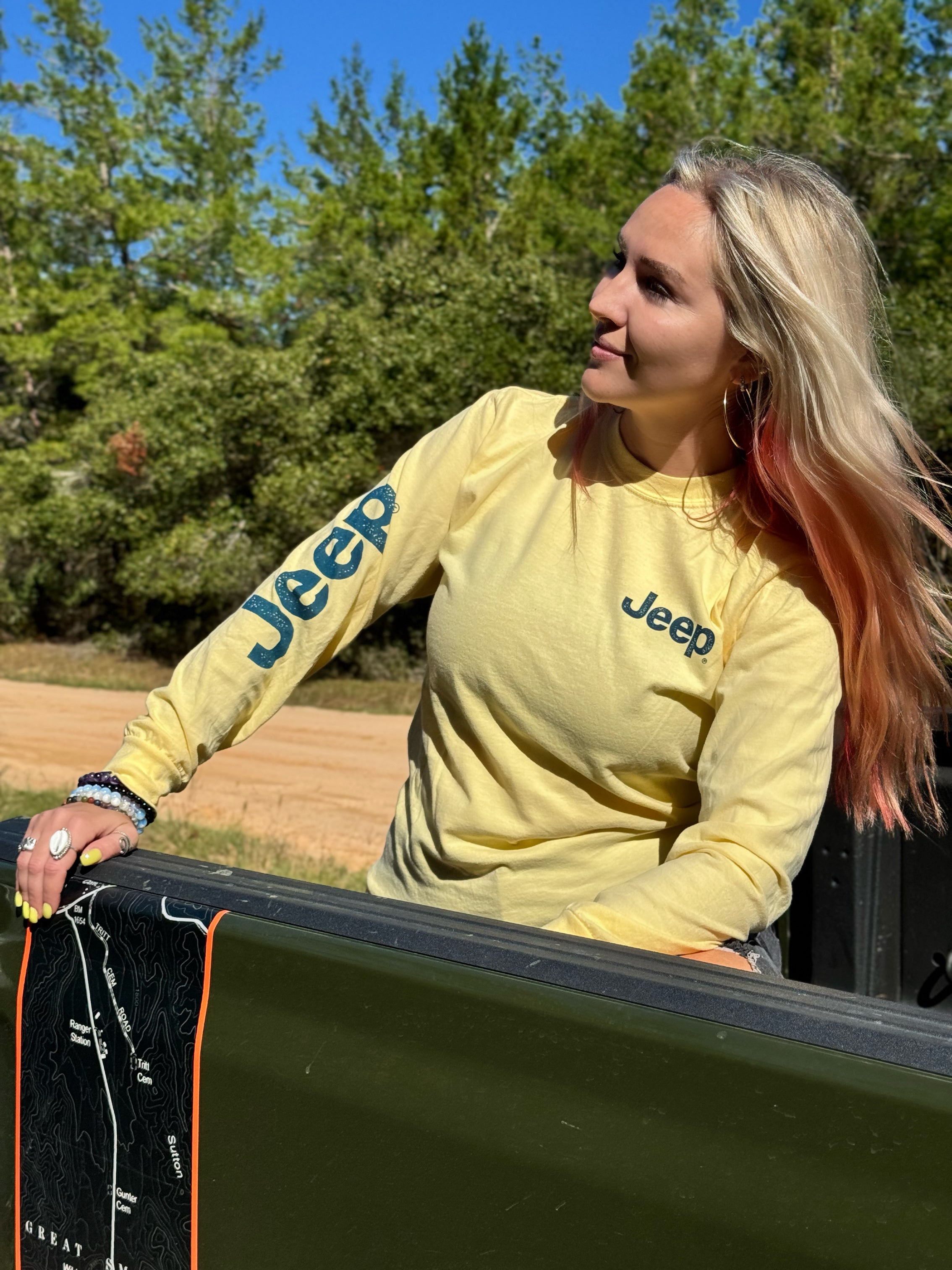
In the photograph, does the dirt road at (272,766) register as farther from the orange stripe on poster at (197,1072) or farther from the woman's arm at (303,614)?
the orange stripe on poster at (197,1072)

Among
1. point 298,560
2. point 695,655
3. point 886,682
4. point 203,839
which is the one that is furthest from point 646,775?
point 203,839

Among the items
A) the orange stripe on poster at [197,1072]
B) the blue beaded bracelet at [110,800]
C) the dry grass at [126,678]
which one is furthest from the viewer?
the dry grass at [126,678]

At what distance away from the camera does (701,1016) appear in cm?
111

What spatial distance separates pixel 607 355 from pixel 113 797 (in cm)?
88

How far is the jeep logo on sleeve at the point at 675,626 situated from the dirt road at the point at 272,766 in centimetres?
538

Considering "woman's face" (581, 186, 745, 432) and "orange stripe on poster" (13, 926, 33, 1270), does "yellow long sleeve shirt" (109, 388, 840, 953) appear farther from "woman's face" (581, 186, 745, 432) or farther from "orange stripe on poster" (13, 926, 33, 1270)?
"orange stripe on poster" (13, 926, 33, 1270)

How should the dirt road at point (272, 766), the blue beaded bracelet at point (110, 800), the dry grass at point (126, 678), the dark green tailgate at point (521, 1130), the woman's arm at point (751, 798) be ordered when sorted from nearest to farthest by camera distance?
the dark green tailgate at point (521, 1130)
the woman's arm at point (751, 798)
the blue beaded bracelet at point (110, 800)
the dirt road at point (272, 766)
the dry grass at point (126, 678)

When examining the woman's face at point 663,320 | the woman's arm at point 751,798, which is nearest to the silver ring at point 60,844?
the woman's arm at point 751,798

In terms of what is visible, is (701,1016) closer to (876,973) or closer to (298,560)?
(298,560)

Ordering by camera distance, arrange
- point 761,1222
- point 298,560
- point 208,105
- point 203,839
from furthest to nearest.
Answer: point 208,105, point 203,839, point 298,560, point 761,1222

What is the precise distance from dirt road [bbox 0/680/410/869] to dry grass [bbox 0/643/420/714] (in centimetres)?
40

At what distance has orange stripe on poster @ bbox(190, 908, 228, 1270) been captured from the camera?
139 cm

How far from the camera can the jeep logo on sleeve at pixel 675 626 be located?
1.77 m

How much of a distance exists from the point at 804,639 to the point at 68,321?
833 inches
